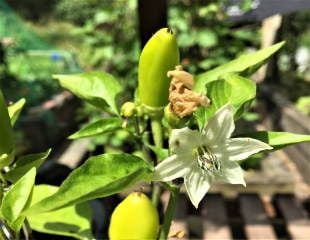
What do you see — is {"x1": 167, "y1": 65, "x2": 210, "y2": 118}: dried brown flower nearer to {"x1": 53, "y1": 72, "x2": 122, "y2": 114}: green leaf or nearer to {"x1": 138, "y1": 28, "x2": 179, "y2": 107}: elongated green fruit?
{"x1": 138, "y1": 28, "x2": 179, "y2": 107}: elongated green fruit

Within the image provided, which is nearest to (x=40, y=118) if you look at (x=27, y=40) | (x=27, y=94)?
(x=27, y=94)

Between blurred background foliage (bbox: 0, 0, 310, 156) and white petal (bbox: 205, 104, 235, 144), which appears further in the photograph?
blurred background foliage (bbox: 0, 0, 310, 156)

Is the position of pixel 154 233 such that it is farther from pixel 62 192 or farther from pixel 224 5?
pixel 224 5

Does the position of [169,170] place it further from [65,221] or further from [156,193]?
[65,221]

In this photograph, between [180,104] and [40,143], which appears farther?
[40,143]

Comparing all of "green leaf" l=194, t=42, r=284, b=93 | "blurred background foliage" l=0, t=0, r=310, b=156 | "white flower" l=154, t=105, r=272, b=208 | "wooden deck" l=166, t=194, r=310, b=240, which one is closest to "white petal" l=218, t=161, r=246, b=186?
"white flower" l=154, t=105, r=272, b=208

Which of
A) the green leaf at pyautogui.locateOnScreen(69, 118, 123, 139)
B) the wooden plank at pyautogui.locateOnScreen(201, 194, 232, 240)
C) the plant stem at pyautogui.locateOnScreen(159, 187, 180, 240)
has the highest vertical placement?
the green leaf at pyautogui.locateOnScreen(69, 118, 123, 139)

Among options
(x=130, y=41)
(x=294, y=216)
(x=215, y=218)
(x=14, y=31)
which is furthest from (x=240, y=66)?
(x=14, y=31)
